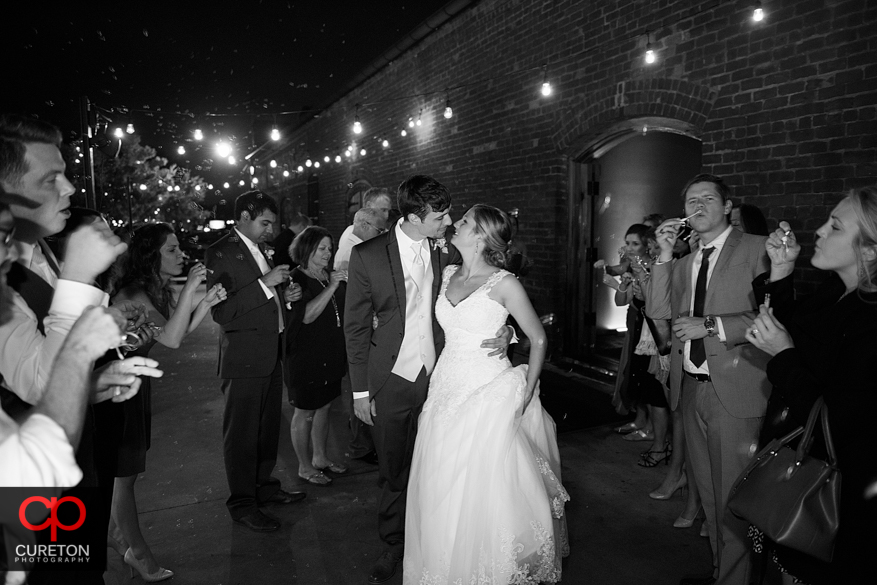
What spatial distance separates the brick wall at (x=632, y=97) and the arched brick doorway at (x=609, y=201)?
0.68 feet

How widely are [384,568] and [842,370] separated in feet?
8.08

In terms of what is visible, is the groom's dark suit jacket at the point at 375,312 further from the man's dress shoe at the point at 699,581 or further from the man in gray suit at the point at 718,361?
the man's dress shoe at the point at 699,581

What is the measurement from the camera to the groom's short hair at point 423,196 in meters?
3.27

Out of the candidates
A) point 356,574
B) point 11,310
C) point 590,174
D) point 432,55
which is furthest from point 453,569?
point 432,55

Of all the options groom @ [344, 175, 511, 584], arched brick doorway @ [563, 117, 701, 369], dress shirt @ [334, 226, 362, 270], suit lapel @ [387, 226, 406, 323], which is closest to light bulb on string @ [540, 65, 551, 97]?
arched brick doorway @ [563, 117, 701, 369]

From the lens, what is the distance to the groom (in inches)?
129

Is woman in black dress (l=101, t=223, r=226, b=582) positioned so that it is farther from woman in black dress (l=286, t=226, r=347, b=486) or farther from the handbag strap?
the handbag strap

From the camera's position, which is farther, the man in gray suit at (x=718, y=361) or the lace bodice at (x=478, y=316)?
the lace bodice at (x=478, y=316)

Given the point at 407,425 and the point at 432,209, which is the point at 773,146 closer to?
the point at 432,209

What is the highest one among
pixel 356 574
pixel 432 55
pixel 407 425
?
pixel 432 55

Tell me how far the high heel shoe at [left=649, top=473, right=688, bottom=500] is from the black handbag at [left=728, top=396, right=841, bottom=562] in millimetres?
2027

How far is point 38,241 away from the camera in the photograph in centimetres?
207

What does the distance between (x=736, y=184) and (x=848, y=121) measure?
1.04 m

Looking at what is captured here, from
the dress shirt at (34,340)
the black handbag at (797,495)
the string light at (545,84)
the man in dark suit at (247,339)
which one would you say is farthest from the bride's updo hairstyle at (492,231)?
the string light at (545,84)
